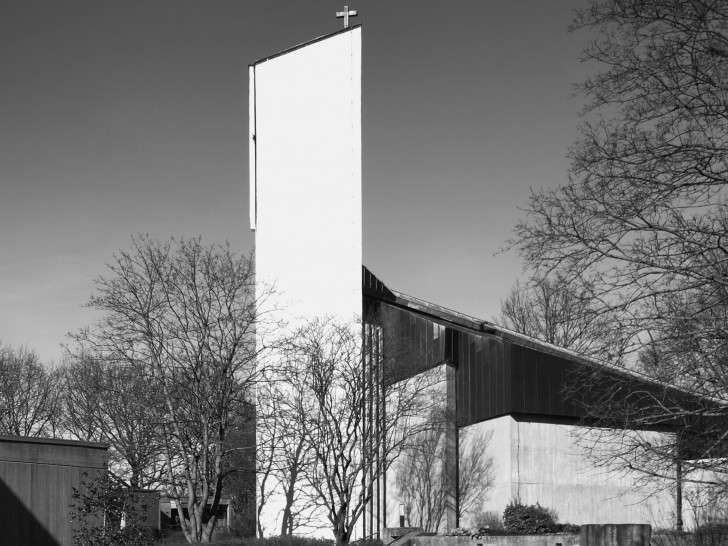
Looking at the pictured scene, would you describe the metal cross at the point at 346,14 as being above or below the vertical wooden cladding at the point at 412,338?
above

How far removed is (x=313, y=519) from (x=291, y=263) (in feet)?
24.9

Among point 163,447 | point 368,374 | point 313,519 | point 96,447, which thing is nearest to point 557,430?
point 368,374

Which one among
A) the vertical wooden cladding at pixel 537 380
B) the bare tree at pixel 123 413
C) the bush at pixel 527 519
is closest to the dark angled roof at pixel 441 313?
the vertical wooden cladding at pixel 537 380

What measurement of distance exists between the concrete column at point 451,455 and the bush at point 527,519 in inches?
98.3

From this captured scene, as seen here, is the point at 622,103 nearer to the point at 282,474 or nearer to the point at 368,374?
the point at 368,374

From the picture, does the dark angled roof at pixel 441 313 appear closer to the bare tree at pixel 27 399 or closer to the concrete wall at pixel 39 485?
the concrete wall at pixel 39 485

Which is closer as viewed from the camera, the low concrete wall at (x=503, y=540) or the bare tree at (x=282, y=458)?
the low concrete wall at (x=503, y=540)

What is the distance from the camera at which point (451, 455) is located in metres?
27.0

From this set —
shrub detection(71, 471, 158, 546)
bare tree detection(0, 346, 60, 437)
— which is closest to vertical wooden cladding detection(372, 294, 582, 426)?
shrub detection(71, 471, 158, 546)

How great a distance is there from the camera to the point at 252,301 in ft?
81.9

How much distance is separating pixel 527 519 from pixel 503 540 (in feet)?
11.1

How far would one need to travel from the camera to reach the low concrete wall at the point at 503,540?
63.8 feet

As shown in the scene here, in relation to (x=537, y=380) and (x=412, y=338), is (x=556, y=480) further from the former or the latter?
(x=412, y=338)

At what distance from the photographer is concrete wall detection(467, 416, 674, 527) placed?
24953 mm
